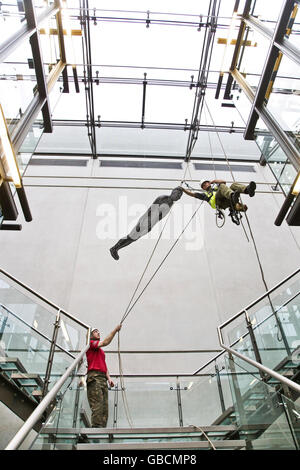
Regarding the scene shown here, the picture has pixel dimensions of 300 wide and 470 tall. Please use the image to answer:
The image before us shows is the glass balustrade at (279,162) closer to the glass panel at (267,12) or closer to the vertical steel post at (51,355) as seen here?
the glass panel at (267,12)

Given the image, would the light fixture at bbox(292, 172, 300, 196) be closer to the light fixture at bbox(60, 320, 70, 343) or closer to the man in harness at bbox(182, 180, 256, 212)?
the man in harness at bbox(182, 180, 256, 212)

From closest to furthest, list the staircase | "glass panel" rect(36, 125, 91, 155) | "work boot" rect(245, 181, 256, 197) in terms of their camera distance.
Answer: the staircase < "work boot" rect(245, 181, 256, 197) < "glass panel" rect(36, 125, 91, 155)

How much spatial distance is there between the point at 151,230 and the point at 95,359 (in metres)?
5.77

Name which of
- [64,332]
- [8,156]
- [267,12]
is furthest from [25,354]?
[267,12]

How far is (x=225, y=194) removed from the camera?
195 inches

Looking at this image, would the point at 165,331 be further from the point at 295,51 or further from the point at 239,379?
the point at 295,51

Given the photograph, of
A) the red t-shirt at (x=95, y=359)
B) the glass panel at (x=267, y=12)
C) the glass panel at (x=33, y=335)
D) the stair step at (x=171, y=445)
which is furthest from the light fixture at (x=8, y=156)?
the glass panel at (x=267, y=12)

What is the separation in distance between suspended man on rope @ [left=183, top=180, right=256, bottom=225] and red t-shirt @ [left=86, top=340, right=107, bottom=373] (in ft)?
8.48

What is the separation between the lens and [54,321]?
13.9 ft

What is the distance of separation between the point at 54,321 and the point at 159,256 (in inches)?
217

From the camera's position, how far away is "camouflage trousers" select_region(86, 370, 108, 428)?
3968mm

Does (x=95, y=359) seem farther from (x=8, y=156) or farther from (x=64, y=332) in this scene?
(x=8, y=156)

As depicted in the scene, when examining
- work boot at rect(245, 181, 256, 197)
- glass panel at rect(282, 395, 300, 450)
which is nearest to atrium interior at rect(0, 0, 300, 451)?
glass panel at rect(282, 395, 300, 450)

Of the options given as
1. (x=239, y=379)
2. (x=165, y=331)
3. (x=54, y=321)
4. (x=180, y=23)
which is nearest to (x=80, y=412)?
(x=54, y=321)
